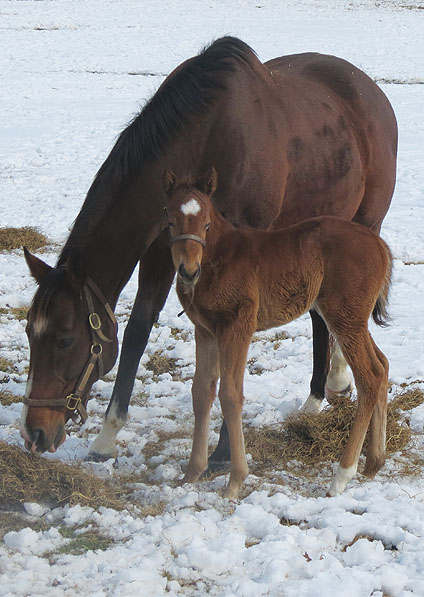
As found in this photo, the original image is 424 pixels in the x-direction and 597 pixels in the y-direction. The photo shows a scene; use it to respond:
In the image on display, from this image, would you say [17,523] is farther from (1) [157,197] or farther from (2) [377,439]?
(2) [377,439]

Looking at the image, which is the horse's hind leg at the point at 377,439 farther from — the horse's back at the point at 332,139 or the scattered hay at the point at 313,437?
the horse's back at the point at 332,139

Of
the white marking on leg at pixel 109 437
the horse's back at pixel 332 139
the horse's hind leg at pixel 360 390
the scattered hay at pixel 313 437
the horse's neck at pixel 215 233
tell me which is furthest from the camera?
the horse's back at pixel 332 139

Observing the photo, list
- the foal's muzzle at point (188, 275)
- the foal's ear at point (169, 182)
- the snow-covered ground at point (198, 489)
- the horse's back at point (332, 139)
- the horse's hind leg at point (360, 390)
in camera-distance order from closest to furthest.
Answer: the snow-covered ground at point (198, 489) → the foal's muzzle at point (188, 275) → the foal's ear at point (169, 182) → the horse's hind leg at point (360, 390) → the horse's back at point (332, 139)

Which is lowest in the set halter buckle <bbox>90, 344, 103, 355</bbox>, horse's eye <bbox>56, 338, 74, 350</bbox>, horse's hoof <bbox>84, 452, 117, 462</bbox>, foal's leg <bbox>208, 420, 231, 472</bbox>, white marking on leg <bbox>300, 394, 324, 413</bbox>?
horse's hoof <bbox>84, 452, 117, 462</bbox>

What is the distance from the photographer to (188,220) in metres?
3.53

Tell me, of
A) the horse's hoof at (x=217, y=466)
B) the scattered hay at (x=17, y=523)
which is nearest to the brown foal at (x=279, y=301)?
the horse's hoof at (x=217, y=466)

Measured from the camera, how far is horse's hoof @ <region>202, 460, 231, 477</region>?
4.37m

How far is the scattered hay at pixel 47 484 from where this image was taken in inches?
155

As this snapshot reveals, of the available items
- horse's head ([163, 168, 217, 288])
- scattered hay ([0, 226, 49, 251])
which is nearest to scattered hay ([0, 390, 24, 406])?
horse's head ([163, 168, 217, 288])

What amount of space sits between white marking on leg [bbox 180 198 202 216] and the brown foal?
0.23 metres

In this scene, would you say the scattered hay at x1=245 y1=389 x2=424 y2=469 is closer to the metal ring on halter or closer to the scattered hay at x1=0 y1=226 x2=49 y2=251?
the metal ring on halter

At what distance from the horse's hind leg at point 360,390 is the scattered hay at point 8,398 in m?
2.36

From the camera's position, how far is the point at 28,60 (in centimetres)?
2139

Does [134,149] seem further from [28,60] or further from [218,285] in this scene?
[28,60]
